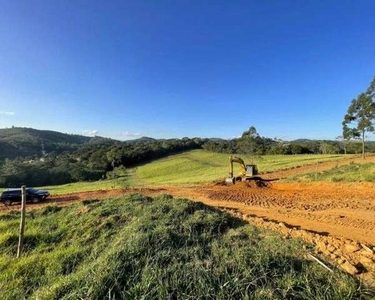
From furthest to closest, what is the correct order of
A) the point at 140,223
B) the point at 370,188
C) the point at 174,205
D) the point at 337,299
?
the point at 370,188 < the point at 174,205 < the point at 140,223 < the point at 337,299

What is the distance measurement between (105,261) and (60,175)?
6650 cm

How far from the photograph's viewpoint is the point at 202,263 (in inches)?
181

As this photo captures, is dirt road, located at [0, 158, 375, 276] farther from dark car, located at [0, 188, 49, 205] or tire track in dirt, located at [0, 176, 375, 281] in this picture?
dark car, located at [0, 188, 49, 205]

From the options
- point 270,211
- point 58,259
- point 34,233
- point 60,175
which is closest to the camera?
point 58,259

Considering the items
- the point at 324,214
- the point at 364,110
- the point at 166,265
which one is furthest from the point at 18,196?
the point at 364,110

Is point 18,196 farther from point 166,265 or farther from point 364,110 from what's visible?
point 364,110

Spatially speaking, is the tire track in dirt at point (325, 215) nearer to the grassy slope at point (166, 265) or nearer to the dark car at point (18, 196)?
the grassy slope at point (166, 265)

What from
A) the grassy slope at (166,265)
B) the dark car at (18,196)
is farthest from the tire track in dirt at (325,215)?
the dark car at (18,196)

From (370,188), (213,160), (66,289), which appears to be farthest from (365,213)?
(213,160)

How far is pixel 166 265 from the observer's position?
15.3ft

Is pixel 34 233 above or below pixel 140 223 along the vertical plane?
below

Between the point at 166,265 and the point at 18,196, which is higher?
the point at 166,265

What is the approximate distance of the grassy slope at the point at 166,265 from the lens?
384 centimetres

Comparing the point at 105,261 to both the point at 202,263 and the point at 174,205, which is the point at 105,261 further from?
the point at 174,205
